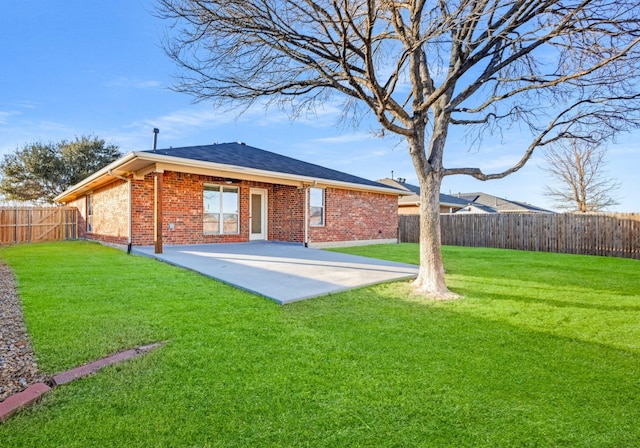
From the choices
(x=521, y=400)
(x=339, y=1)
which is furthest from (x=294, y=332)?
(x=339, y=1)

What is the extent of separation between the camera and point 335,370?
9.70 ft

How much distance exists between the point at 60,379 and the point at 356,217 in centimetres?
1250

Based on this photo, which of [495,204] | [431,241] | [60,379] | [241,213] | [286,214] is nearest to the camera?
[60,379]

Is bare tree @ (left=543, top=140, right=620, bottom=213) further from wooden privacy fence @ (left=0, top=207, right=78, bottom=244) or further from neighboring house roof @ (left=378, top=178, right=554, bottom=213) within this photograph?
wooden privacy fence @ (left=0, top=207, right=78, bottom=244)

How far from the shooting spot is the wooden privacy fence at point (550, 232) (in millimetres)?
12375

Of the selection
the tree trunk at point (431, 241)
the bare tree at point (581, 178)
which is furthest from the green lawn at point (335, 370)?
the bare tree at point (581, 178)

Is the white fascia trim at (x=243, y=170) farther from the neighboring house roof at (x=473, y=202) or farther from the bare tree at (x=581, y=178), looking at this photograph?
the bare tree at (x=581, y=178)

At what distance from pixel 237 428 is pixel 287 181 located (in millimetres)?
10081

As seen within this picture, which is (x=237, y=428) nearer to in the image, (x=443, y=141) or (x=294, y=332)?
(x=294, y=332)

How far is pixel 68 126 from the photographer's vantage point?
24297 millimetres

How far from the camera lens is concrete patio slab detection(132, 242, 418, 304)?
579 centimetres

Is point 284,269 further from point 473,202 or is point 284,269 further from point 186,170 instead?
point 473,202

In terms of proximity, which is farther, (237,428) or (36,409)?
(36,409)

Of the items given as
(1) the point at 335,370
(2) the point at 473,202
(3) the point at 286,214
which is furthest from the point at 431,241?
(2) the point at 473,202
